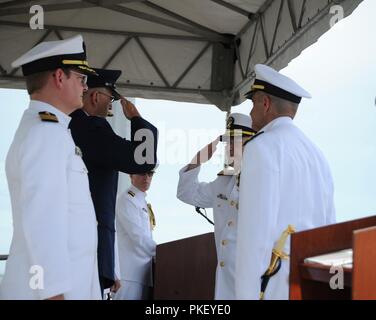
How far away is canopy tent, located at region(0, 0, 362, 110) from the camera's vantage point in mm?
5750

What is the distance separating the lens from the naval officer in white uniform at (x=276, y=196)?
2.29 metres

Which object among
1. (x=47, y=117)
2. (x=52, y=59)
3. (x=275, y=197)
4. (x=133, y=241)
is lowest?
(x=275, y=197)

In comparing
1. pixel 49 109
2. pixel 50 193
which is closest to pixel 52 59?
pixel 49 109

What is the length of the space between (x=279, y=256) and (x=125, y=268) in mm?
2904

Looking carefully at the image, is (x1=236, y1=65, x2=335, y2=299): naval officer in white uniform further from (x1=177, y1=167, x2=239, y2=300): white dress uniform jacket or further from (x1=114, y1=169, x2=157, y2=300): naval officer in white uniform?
(x1=114, y1=169, x2=157, y2=300): naval officer in white uniform

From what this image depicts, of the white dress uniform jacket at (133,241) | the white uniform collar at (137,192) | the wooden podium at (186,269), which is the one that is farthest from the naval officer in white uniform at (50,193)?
the white uniform collar at (137,192)

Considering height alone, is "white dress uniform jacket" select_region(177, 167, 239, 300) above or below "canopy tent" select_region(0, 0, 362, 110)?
below

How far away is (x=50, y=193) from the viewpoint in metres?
2.06

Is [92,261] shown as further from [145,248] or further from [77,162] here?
[145,248]

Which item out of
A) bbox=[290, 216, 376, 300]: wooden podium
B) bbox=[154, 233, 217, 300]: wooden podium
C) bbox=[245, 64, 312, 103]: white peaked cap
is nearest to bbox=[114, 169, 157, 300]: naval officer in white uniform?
bbox=[154, 233, 217, 300]: wooden podium

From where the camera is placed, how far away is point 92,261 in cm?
234

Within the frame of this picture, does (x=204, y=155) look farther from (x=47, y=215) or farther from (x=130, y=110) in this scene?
(x=47, y=215)

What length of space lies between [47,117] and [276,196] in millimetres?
878
